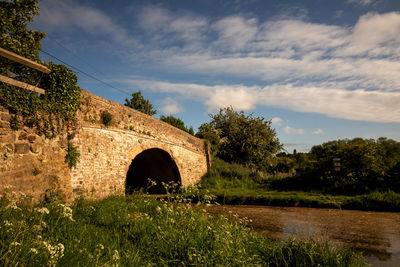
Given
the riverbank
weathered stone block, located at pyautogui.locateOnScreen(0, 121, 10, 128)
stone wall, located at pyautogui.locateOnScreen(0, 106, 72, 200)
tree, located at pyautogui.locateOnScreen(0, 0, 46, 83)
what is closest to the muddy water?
the riverbank

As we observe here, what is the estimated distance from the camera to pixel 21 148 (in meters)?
6.04

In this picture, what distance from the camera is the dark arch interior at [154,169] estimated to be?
14738 millimetres

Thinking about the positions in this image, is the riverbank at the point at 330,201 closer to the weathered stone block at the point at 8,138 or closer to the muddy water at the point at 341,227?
the muddy water at the point at 341,227

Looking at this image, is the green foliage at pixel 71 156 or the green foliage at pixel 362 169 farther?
the green foliage at pixel 362 169

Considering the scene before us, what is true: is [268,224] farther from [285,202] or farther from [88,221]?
[88,221]

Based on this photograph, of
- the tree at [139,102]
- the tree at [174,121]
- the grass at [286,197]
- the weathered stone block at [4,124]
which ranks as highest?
the tree at [139,102]

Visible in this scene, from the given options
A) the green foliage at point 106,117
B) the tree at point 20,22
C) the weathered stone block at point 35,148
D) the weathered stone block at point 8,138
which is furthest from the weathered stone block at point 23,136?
the tree at point 20,22

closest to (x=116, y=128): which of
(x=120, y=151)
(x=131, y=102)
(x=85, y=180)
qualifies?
(x=120, y=151)

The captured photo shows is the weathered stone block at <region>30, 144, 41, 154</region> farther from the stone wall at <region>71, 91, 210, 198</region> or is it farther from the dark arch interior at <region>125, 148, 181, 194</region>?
the dark arch interior at <region>125, 148, 181, 194</region>

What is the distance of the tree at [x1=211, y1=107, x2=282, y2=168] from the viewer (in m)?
25.2

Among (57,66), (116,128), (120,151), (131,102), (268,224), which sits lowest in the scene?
(268,224)

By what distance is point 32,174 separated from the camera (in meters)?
6.30

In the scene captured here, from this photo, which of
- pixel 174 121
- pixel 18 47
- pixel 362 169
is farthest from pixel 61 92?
pixel 174 121

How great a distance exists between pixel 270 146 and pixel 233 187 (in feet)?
39.8
